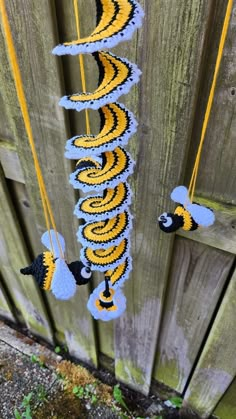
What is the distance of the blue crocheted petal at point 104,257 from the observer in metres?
0.66

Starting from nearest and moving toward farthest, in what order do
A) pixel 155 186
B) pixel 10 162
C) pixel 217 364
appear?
pixel 155 186 → pixel 10 162 → pixel 217 364

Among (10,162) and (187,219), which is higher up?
(187,219)

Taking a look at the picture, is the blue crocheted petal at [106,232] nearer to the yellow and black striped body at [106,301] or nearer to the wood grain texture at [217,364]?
the yellow and black striped body at [106,301]

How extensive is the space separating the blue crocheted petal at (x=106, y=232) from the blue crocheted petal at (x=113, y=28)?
0.31 m

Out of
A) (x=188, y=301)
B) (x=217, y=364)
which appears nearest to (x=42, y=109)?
(x=188, y=301)

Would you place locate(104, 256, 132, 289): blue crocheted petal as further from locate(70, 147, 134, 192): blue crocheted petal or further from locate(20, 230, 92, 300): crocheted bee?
locate(70, 147, 134, 192): blue crocheted petal

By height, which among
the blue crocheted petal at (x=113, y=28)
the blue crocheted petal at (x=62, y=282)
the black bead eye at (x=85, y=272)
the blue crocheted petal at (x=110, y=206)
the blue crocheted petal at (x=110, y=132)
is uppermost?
the blue crocheted petal at (x=113, y=28)

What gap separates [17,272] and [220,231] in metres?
1.05

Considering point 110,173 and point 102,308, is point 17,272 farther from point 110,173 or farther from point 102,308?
point 110,173

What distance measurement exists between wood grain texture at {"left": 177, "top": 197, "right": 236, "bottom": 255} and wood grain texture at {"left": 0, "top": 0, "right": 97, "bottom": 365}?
0.38m

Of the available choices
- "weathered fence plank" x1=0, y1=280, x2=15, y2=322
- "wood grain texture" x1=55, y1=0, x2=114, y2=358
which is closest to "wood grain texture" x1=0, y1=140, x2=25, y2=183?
"wood grain texture" x1=55, y1=0, x2=114, y2=358

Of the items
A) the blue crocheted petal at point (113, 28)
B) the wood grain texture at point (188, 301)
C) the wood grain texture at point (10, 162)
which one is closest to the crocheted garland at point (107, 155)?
the blue crocheted petal at point (113, 28)

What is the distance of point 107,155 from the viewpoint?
56cm

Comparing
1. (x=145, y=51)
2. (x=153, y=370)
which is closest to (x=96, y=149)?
(x=145, y=51)
